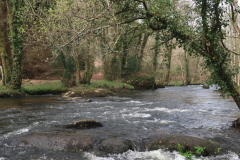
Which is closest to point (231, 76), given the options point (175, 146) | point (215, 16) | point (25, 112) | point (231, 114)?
point (215, 16)

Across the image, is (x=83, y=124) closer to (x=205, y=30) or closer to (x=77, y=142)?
(x=77, y=142)

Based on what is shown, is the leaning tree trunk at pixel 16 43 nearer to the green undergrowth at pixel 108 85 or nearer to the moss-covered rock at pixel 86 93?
the moss-covered rock at pixel 86 93

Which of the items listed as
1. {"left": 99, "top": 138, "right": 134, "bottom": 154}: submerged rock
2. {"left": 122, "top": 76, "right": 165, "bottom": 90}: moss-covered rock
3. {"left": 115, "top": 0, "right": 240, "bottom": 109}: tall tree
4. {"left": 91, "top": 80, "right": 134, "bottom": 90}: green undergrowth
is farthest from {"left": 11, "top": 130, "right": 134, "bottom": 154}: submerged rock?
{"left": 122, "top": 76, "right": 165, "bottom": 90}: moss-covered rock

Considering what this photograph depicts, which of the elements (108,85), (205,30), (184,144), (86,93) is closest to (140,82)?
(108,85)

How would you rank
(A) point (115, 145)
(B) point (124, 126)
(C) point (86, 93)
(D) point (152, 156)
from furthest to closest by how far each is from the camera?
(C) point (86, 93), (B) point (124, 126), (A) point (115, 145), (D) point (152, 156)

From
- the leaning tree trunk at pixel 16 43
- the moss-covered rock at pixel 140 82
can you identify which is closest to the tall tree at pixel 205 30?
the leaning tree trunk at pixel 16 43

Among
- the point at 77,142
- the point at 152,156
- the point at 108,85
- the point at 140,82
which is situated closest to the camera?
the point at 152,156

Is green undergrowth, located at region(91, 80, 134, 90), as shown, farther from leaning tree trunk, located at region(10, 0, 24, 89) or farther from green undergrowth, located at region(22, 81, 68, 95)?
leaning tree trunk, located at region(10, 0, 24, 89)

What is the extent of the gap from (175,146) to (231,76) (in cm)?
361

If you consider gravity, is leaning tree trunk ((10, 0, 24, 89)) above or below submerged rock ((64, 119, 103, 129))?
above

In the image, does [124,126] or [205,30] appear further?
[124,126]

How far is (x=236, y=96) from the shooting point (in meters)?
8.41

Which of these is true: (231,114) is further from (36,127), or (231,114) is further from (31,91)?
(31,91)

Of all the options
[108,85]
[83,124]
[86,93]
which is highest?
[108,85]
